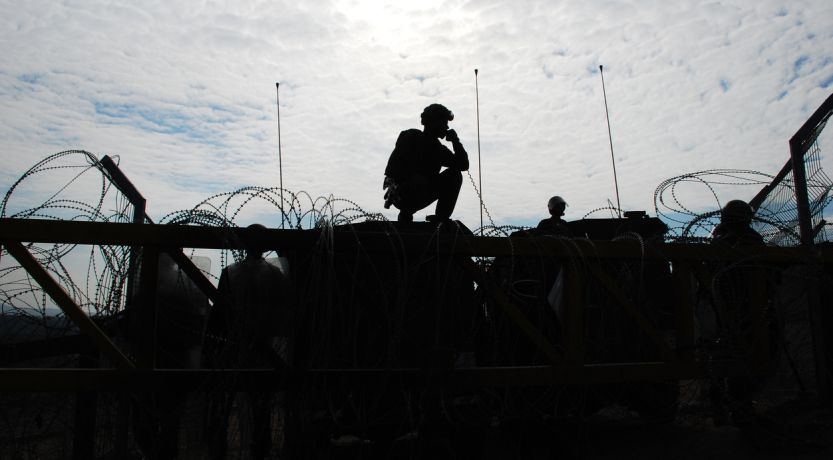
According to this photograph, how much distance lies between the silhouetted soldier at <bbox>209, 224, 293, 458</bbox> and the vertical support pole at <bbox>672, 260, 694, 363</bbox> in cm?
254

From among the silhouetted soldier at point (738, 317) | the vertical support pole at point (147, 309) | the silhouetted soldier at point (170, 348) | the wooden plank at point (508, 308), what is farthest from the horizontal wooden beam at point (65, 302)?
the silhouetted soldier at point (738, 317)

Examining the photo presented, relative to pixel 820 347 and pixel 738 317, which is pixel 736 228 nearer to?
pixel 738 317

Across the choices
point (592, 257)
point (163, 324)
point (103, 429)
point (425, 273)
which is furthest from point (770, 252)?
point (103, 429)

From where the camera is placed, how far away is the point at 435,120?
5391mm

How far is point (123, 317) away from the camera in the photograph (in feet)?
13.6

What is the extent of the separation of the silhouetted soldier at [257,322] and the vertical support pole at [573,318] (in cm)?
170

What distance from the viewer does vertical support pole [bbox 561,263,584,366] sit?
4145mm

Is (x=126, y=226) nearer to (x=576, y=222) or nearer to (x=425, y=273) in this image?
(x=425, y=273)

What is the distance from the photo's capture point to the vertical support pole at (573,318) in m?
4.14

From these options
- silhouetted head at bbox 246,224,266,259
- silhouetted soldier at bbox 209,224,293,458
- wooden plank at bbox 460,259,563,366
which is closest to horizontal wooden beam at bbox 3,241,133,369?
silhouetted soldier at bbox 209,224,293,458

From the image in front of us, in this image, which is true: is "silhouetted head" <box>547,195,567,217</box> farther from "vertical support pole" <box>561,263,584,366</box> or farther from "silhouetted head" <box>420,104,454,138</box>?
"vertical support pole" <box>561,263,584,366</box>

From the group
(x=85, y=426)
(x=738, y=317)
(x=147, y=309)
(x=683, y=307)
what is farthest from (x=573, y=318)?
(x=85, y=426)

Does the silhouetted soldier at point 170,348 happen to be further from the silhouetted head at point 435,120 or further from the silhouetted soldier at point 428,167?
the silhouetted head at point 435,120

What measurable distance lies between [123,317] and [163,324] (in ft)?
0.98
